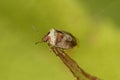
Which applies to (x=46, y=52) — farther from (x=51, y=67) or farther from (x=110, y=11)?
(x=110, y=11)

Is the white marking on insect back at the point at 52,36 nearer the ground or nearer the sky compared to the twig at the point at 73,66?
nearer the sky

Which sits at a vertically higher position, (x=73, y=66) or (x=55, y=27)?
(x=55, y=27)

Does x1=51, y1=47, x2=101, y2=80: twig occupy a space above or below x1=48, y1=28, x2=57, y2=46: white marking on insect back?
below
